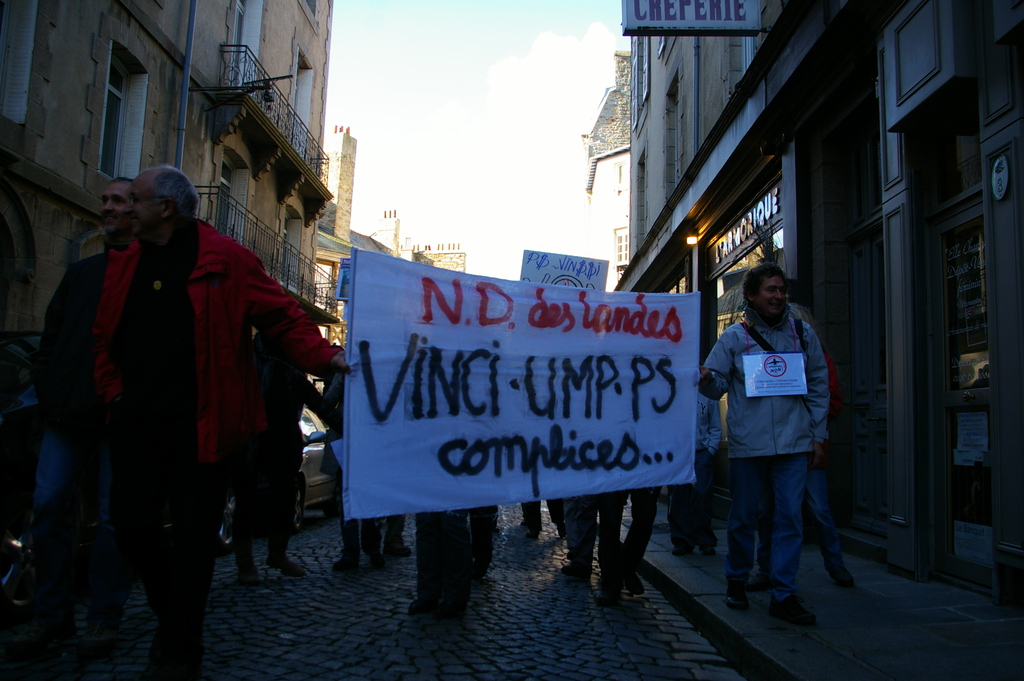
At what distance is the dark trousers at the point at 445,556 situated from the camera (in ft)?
15.1

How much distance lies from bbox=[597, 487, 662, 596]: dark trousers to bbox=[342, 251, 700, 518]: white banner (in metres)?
0.43

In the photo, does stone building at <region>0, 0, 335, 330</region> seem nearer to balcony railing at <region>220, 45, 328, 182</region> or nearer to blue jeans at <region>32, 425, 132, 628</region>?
balcony railing at <region>220, 45, 328, 182</region>

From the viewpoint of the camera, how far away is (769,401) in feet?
14.7

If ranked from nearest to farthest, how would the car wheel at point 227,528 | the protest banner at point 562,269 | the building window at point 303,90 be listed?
1. the car wheel at point 227,528
2. the protest banner at point 562,269
3. the building window at point 303,90

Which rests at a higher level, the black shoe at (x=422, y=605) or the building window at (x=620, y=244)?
the building window at (x=620, y=244)

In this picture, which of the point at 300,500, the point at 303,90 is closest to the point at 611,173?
the point at 303,90

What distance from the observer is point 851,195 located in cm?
770

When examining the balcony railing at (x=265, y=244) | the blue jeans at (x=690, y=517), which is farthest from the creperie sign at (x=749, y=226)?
the balcony railing at (x=265, y=244)

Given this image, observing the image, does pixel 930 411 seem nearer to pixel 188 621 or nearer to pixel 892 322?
pixel 892 322

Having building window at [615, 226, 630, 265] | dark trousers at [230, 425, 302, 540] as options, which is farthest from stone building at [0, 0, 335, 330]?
building window at [615, 226, 630, 265]

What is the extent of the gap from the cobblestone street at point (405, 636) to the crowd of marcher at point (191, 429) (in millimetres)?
214

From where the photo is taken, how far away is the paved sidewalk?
10.9 ft

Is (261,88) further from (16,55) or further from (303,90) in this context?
(16,55)

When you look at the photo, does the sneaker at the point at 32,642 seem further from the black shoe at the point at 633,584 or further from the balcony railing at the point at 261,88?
the balcony railing at the point at 261,88
